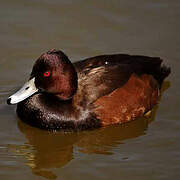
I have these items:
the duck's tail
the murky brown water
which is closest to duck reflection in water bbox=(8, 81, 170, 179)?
the murky brown water

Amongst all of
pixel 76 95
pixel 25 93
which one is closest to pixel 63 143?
pixel 76 95

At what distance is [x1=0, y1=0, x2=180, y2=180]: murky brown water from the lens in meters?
6.22

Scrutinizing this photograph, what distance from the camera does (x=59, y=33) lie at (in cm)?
892

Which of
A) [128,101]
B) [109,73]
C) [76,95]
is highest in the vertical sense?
[109,73]

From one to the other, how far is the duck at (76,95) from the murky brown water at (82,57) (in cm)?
19

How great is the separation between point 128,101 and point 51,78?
111 centimetres

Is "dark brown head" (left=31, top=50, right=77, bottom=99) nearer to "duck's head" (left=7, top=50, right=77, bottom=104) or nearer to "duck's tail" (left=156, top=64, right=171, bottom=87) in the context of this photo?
"duck's head" (left=7, top=50, right=77, bottom=104)

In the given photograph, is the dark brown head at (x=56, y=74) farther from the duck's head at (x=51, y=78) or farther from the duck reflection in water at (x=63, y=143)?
the duck reflection in water at (x=63, y=143)

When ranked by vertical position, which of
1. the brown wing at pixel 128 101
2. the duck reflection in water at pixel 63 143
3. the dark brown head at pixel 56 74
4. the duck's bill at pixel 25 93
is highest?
the dark brown head at pixel 56 74

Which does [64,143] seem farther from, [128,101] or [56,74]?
[128,101]

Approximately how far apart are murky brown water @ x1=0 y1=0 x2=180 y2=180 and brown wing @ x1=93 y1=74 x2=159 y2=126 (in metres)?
0.16

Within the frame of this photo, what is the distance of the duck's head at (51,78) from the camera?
6566 mm

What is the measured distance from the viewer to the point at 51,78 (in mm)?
6703

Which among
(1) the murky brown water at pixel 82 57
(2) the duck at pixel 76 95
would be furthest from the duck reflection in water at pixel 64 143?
(2) the duck at pixel 76 95
